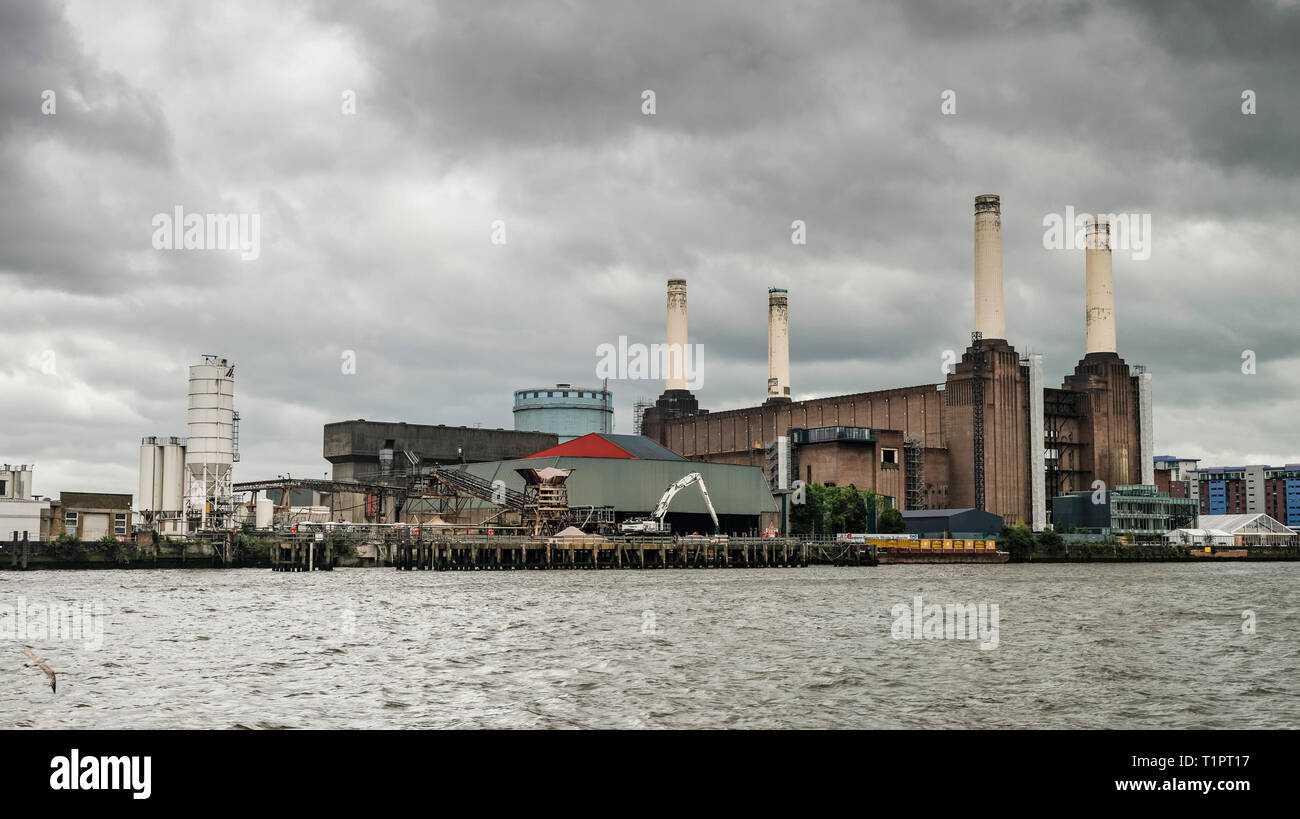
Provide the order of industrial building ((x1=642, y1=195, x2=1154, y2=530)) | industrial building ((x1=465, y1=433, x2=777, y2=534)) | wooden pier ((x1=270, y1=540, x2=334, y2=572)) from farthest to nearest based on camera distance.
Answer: industrial building ((x1=642, y1=195, x2=1154, y2=530)) → industrial building ((x1=465, y1=433, x2=777, y2=534)) → wooden pier ((x1=270, y1=540, x2=334, y2=572))

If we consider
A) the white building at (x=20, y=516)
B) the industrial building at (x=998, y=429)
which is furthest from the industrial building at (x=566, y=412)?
the white building at (x=20, y=516)

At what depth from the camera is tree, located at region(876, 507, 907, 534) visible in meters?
126

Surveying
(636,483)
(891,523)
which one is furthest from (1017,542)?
(636,483)

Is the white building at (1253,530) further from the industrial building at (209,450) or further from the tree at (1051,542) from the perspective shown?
the industrial building at (209,450)

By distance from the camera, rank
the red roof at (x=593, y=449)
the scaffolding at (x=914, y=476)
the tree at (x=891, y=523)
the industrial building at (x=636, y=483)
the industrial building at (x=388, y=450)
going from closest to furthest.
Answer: the industrial building at (x=636, y=483)
the red roof at (x=593, y=449)
the tree at (x=891, y=523)
the scaffolding at (x=914, y=476)
the industrial building at (x=388, y=450)

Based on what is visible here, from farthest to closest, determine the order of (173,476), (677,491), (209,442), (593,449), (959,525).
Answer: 1. (959,525)
2. (593,449)
3. (677,491)
4. (173,476)
5. (209,442)

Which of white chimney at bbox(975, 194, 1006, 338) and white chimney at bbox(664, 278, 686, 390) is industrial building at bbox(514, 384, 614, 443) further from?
white chimney at bbox(975, 194, 1006, 338)

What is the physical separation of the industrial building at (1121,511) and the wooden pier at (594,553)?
45159mm

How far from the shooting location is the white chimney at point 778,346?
155m

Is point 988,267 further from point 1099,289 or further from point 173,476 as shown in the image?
point 173,476

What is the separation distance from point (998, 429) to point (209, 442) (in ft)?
268

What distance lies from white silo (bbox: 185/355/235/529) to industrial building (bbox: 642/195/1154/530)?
67299mm

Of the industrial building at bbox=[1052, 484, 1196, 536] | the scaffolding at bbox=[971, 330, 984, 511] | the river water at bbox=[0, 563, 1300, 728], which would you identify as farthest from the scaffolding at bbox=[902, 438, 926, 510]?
the river water at bbox=[0, 563, 1300, 728]

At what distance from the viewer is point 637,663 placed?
30203 mm
